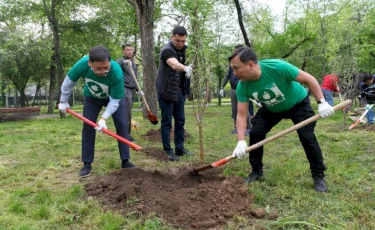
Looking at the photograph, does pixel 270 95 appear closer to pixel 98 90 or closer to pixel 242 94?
pixel 242 94

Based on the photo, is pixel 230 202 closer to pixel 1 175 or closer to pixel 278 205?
pixel 278 205

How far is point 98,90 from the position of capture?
439cm

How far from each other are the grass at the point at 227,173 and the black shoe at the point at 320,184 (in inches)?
2.7

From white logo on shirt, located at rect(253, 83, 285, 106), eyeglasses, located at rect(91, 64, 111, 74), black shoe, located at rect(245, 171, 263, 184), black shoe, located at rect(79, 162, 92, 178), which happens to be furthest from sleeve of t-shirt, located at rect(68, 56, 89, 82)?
black shoe, located at rect(245, 171, 263, 184)

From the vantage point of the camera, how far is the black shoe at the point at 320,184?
372cm

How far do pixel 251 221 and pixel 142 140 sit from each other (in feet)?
15.5

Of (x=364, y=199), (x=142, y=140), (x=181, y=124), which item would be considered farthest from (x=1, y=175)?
(x=364, y=199)

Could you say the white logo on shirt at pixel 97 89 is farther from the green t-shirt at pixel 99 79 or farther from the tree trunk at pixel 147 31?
the tree trunk at pixel 147 31

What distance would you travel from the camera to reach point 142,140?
7.47 metres

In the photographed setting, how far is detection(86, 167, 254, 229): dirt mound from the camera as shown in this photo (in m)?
3.06

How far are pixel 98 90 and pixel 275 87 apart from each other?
2199 millimetres

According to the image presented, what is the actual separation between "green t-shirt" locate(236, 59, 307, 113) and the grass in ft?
3.12

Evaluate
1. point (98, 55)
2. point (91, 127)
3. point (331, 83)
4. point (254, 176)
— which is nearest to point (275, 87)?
point (254, 176)

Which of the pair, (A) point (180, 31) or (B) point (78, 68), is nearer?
(B) point (78, 68)
